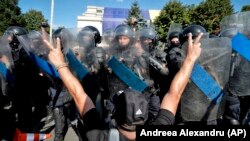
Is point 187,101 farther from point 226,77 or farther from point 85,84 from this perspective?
point 85,84

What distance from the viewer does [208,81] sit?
2.94 meters

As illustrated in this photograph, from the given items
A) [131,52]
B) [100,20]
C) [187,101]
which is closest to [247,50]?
[187,101]

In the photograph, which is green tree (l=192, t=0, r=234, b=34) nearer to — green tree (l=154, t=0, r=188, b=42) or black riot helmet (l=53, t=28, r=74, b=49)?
green tree (l=154, t=0, r=188, b=42)

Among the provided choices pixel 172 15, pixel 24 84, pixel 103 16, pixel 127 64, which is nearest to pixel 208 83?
pixel 127 64

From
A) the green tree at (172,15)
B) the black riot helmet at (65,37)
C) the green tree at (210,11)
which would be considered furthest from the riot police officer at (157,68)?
the green tree at (172,15)

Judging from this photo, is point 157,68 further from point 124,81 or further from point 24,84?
point 24,84

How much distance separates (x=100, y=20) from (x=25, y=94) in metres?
51.1

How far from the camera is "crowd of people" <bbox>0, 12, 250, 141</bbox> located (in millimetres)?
1933

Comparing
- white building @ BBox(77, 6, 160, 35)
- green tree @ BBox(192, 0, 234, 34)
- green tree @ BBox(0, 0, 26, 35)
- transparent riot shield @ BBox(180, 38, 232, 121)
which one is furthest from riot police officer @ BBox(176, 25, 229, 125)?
white building @ BBox(77, 6, 160, 35)

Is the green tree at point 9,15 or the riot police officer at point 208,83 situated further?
the green tree at point 9,15

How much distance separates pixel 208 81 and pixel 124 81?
0.74 metres

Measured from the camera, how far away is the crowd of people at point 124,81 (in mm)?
1933

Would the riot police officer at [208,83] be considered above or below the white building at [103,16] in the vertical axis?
below

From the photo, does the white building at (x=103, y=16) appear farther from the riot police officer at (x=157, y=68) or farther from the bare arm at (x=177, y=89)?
the bare arm at (x=177, y=89)
